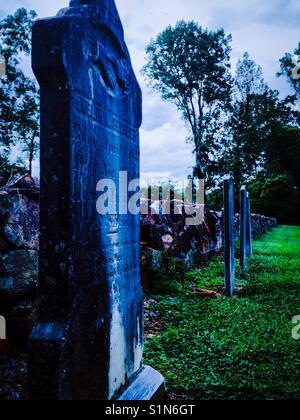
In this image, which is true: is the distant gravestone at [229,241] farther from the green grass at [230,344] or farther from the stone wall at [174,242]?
the stone wall at [174,242]

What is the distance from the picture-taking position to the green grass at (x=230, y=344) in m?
3.03

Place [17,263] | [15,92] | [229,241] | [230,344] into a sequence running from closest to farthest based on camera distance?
[17,263]
[230,344]
[229,241]
[15,92]

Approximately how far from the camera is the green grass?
303 centimetres

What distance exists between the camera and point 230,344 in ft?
13.0

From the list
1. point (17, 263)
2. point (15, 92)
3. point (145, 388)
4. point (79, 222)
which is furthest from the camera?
point (15, 92)

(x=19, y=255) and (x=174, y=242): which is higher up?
(x=19, y=255)

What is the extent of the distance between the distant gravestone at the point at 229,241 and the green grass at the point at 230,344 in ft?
1.04

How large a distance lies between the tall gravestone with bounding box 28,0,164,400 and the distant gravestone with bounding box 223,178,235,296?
11.7 ft

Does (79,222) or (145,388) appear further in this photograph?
(145,388)

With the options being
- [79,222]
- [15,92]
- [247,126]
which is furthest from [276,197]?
[79,222]

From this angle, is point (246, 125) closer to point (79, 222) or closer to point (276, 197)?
point (276, 197)

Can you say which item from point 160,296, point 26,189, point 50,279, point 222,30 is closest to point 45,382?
point 50,279

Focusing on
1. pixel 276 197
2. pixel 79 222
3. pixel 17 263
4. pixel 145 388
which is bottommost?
pixel 145 388

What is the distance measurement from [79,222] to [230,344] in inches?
109
